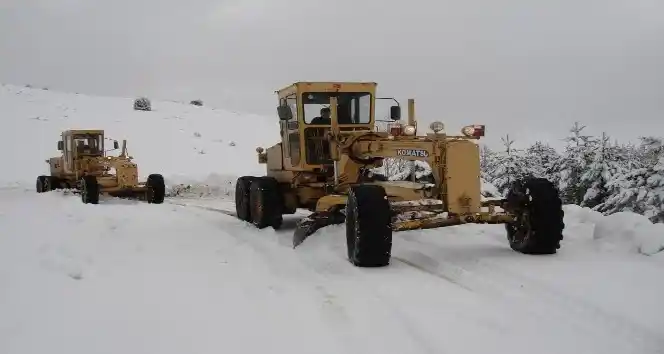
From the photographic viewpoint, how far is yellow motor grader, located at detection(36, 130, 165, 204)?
1689cm

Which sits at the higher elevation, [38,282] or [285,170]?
[285,170]

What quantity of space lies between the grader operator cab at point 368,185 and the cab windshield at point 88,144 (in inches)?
371

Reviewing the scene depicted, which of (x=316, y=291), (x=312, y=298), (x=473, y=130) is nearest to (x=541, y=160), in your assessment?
(x=473, y=130)

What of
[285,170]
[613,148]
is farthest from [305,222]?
[613,148]

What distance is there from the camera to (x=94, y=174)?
19.1m

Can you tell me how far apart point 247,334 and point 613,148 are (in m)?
22.6

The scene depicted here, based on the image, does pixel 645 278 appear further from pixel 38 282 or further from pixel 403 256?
pixel 38 282

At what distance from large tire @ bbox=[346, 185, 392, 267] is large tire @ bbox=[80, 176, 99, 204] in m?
11.5

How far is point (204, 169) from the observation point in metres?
27.8

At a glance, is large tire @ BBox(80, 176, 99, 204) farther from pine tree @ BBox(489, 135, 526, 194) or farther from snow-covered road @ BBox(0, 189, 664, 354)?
pine tree @ BBox(489, 135, 526, 194)

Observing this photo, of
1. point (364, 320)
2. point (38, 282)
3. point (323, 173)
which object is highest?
point (323, 173)

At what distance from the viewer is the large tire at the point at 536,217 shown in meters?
7.34

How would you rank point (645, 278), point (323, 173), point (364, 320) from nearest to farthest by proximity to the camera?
point (364, 320), point (645, 278), point (323, 173)

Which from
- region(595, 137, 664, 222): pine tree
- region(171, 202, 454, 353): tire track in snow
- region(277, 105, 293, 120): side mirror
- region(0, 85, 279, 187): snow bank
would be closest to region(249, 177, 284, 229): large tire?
region(277, 105, 293, 120): side mirror
